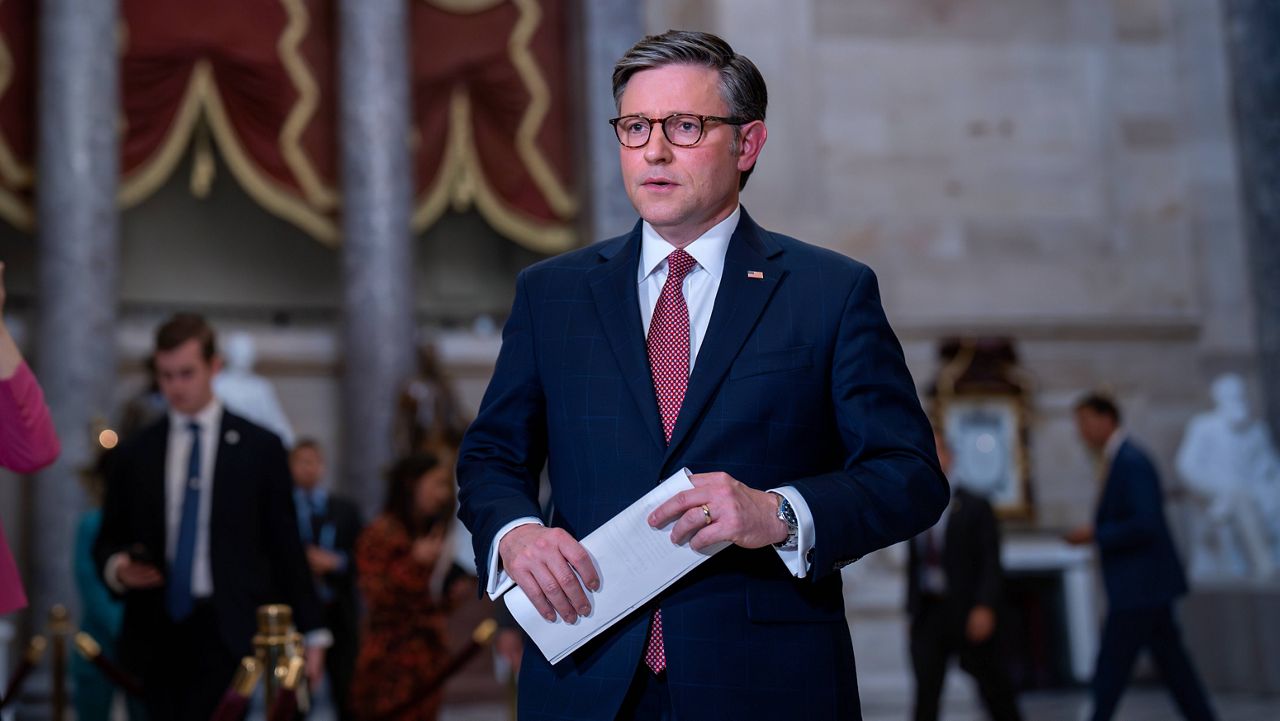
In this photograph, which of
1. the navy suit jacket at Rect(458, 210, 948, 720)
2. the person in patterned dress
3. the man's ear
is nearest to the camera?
the navy suit jacket at Rect(458, 210, 948, 720)

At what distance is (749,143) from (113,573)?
299 cm

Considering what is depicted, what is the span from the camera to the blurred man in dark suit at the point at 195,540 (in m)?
4.39

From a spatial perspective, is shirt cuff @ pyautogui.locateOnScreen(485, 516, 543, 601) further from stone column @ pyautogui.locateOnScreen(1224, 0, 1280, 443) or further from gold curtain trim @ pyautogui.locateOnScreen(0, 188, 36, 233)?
gold curtain trim @ pyautogui.locateOnScreen(0, 188, 36, 233)

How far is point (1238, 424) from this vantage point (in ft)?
33.4

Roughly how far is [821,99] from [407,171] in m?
3.47

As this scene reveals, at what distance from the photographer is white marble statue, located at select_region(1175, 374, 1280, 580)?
9.82m

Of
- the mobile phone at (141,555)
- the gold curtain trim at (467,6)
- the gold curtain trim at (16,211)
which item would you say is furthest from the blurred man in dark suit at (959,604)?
the gold curtain trim at (16,211)

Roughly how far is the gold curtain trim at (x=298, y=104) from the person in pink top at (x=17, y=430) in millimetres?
8608

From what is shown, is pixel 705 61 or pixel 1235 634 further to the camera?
pixel 1235 634

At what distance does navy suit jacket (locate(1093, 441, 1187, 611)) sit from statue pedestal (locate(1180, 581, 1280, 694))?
3.18 metres

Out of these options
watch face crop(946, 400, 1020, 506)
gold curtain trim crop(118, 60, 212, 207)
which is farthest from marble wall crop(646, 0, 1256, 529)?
gold curtain trim crop(118, 60, 212, 207)

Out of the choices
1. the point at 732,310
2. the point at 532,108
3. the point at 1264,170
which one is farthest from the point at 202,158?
the point at 732,310

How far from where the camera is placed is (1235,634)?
968cm

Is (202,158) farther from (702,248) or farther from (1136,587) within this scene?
(702,248)
